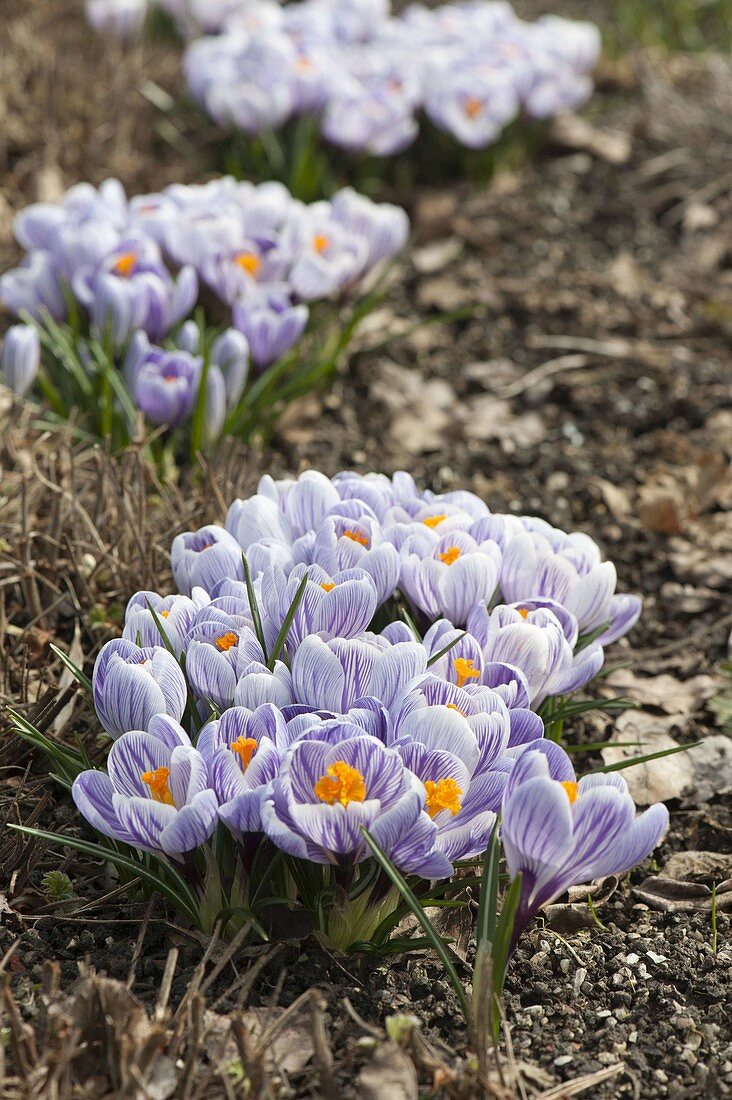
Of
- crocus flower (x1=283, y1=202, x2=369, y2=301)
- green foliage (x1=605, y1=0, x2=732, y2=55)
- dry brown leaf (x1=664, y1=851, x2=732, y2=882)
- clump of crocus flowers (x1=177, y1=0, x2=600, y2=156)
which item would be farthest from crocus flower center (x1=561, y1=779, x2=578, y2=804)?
green foliage (x1=605, y1=0, x2=732, y2=55)

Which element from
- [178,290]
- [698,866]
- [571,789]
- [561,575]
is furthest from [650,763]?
[178,290]

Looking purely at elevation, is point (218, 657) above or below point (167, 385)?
above

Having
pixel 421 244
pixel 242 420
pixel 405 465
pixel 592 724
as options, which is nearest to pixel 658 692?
pixel 592 724

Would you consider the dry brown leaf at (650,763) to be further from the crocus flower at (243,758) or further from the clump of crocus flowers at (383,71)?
the clump of crocus flowers at (383,71)

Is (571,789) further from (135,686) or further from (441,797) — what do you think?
(135,686)

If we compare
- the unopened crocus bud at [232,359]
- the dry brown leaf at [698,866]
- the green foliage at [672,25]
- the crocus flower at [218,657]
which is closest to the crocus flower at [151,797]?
the crocus flower at [218,657]

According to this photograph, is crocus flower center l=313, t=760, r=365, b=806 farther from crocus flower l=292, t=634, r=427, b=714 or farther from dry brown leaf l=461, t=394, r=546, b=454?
dry brown leaf l=461, t=394, r=546, b=454

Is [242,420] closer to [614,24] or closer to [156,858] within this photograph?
[156,858]
